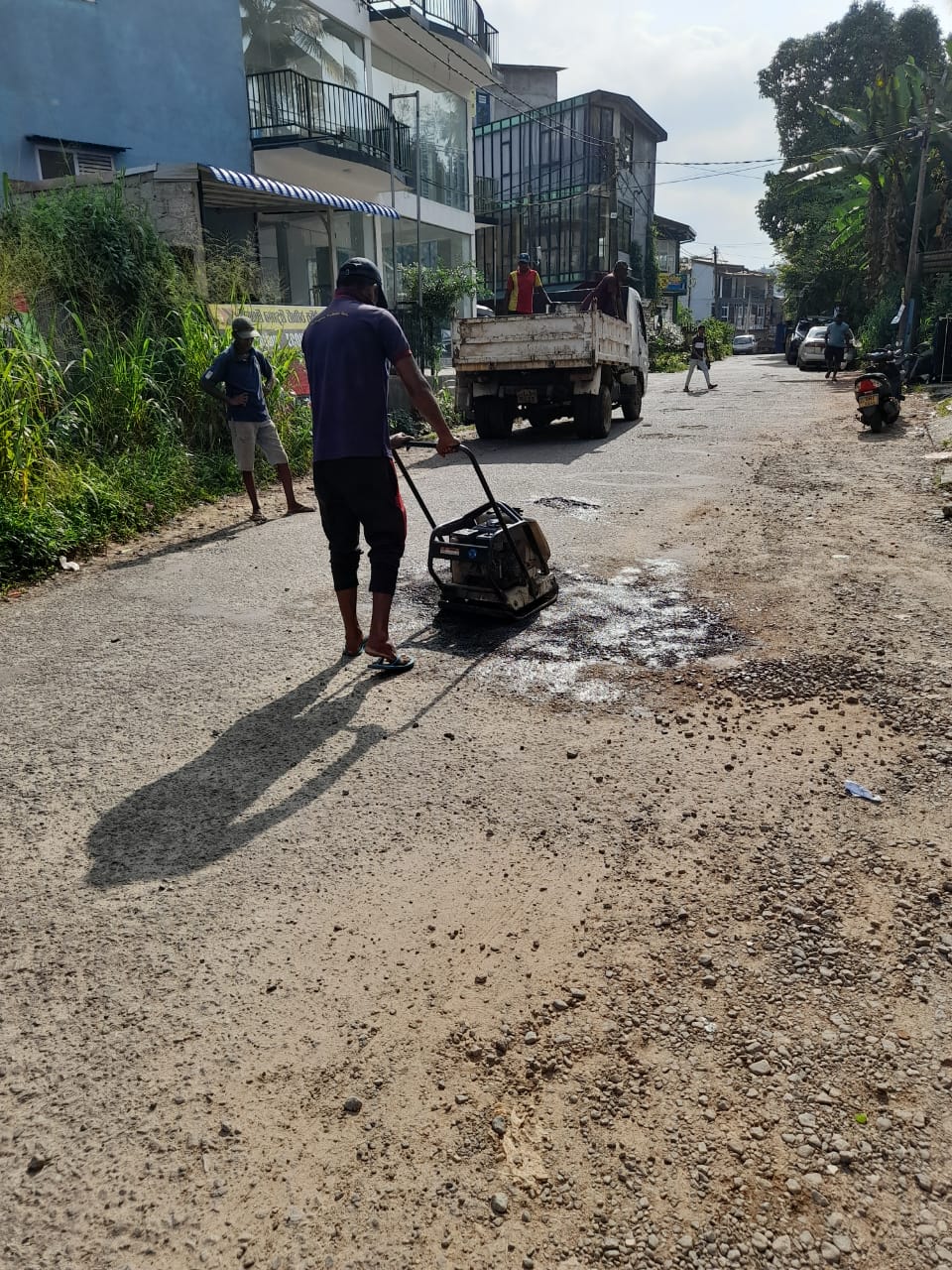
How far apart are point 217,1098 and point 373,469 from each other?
10.1 feet

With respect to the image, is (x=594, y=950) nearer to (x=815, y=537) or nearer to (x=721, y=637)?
(x=721, y=637)

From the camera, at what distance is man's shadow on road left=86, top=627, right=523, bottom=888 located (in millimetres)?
3191

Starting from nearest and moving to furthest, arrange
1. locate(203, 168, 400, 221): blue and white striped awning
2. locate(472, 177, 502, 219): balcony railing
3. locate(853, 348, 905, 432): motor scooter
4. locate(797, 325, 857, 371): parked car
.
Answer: locate(203, 168, 400, 221): blue and white striped awning < locate(853, 348, 905, 432): motor scooter < locate(797, 325, 857, 371): parked car < locate(472, 177, 502, 219): balcony railing

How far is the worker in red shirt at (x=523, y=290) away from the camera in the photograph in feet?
45.0

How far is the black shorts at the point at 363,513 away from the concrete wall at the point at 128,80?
11.0 metres

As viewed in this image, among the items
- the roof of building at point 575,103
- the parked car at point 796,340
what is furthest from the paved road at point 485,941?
the roof of building at point 575,103

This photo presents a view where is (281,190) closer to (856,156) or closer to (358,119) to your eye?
(358,119)

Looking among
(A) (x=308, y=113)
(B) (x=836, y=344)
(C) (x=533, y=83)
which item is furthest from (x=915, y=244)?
(C) (x=533, y=83)

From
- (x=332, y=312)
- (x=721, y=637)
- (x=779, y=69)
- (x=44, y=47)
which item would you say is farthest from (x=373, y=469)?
(x=779, y=69)

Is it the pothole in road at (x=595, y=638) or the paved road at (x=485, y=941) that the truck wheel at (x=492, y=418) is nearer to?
the pothole in road at (x=595, y=638)

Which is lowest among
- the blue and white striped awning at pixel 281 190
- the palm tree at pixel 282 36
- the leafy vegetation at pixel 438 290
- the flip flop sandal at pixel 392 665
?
the flip flop sandal at pixel 392 665

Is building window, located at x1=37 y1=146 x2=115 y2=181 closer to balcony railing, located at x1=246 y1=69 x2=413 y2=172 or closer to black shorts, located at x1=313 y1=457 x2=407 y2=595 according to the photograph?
balcony railing, located at x1=246 y1=69 x2=413 y2=172

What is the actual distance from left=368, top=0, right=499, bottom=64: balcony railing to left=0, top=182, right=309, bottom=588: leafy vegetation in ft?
39.8

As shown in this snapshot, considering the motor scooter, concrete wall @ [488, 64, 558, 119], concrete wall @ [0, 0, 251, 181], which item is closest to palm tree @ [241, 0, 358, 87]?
concrete wall @ [0, 0, 251, 181]
